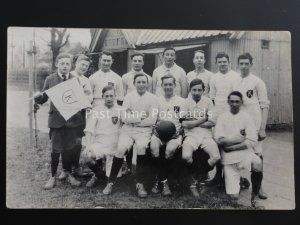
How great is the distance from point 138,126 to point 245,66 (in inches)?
31.9

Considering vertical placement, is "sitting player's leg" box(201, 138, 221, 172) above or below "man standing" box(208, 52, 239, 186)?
below

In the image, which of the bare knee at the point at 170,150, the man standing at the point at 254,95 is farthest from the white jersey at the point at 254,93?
the bare knee at the point at 170,150

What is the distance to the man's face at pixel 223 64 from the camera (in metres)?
2.30

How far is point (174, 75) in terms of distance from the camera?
2309mm

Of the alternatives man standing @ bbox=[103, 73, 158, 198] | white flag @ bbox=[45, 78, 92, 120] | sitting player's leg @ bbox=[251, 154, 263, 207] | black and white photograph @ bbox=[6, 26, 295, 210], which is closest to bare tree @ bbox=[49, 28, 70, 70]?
black and white photograph @ bbox=[6, 26, 295, 210]

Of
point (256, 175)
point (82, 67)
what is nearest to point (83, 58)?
point (82, 67)

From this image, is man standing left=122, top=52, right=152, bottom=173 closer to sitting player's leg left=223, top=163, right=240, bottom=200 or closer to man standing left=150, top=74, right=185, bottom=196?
man standing left=150, top=74, right=185, bottom=196

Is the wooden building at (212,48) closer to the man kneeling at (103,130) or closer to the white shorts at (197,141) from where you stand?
the man kneeling at (103,130)

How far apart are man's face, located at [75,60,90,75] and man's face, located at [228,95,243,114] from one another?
0.97 m

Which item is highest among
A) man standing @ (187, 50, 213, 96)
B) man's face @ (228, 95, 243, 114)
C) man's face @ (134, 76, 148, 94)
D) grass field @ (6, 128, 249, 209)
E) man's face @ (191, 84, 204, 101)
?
man standing @ (187, 50, 213, 96)

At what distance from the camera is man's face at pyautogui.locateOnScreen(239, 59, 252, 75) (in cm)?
231

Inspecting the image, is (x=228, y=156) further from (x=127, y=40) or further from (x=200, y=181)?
(x=127, y=40)

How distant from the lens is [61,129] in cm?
230
